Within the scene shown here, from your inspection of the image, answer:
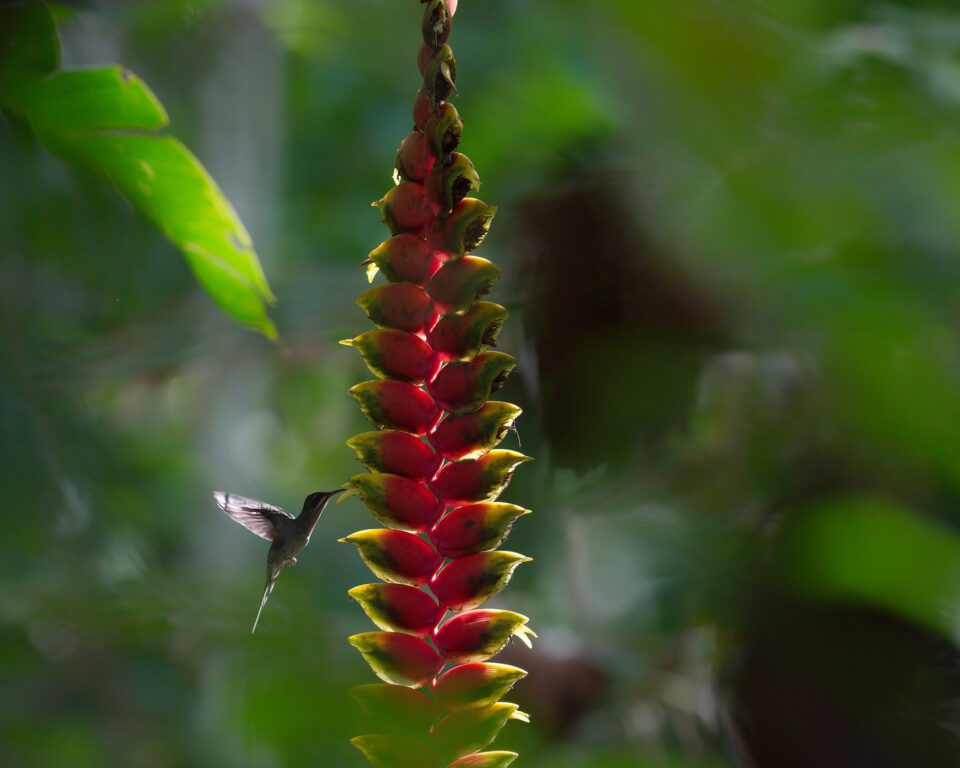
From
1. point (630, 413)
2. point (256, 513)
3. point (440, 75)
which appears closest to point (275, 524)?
point (256, 513)

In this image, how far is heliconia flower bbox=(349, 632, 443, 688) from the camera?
394 millimetres

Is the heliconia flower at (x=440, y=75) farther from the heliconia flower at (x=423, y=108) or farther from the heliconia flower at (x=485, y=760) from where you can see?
the heliconia flower at (x=485, y=760)

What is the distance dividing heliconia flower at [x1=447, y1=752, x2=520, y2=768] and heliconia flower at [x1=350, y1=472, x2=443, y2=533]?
91mm

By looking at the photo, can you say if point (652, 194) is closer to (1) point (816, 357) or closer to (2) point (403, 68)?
(1) point (816, 357)

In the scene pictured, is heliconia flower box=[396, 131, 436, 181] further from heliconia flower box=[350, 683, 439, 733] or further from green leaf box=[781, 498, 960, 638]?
green leaf box=[781, 498, 960, 638]

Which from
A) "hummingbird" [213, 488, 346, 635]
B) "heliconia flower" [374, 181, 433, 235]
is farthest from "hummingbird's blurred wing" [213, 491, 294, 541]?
"heliconia flower" [374, 181, 433, 235]

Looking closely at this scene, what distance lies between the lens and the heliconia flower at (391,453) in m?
0.39

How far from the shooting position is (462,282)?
0.38 meters

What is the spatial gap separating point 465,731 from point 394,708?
3 cm

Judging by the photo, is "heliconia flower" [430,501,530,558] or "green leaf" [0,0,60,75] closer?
Result: "heliconia flower" [430,501,530,558]

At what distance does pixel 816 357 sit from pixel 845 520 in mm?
194

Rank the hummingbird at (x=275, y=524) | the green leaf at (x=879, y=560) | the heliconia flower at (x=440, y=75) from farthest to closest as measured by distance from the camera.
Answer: the green leaf at (x=879, y=560), the hummingbird at (x=275, y=524), the heliconia flower at (x=440, y=75)

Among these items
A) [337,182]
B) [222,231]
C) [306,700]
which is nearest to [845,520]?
[306,700]

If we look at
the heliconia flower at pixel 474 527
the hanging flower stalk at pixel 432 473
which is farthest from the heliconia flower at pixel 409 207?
the heliconia flower at pixel 474 527
